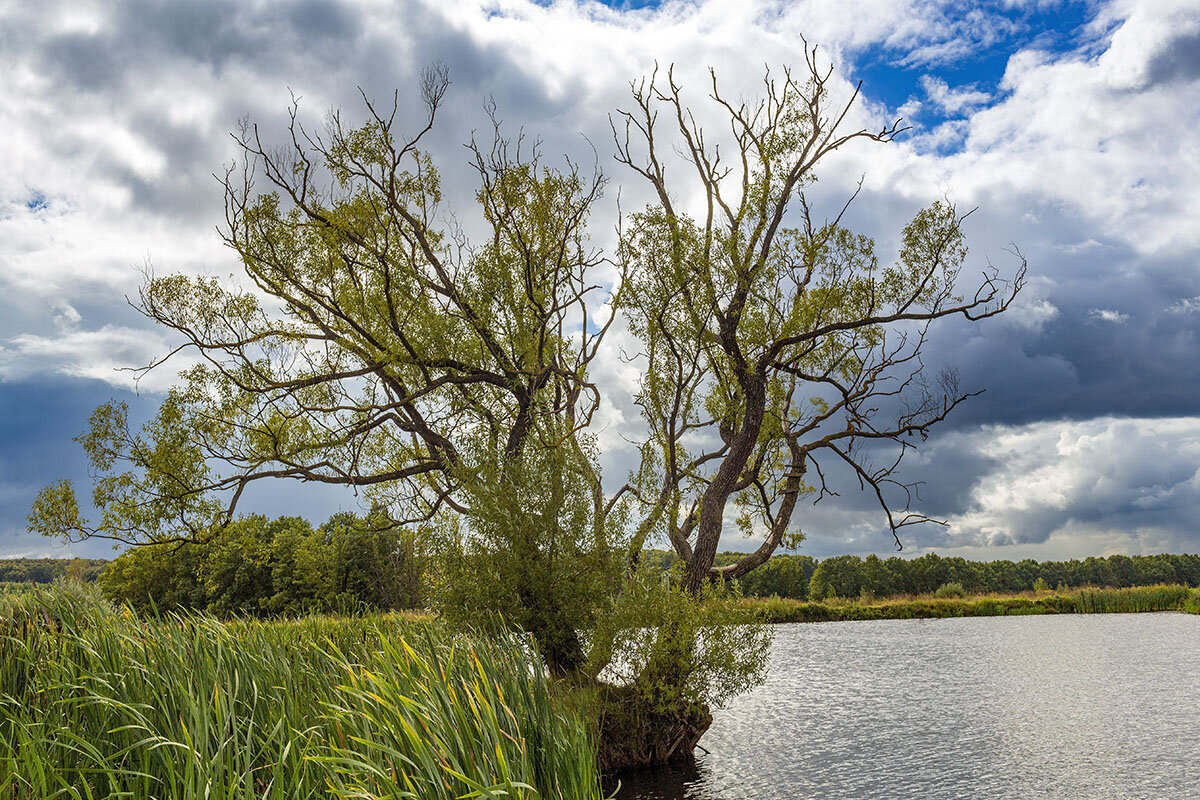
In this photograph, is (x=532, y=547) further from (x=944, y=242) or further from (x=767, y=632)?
(x=944, y=242)

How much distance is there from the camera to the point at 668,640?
14.5 m

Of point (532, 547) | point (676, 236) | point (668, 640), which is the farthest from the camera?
point (676, 236)

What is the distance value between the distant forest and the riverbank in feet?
12.3

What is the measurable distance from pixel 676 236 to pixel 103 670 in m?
16.2

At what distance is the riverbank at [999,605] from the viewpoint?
152ft

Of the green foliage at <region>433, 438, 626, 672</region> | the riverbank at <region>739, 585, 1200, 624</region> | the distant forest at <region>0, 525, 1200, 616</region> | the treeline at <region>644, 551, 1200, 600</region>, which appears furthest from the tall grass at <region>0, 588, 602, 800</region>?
the treeline at <region>644, 551, 1200, 600</region>

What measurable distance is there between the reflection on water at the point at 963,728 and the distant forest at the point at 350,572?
14.7 feet

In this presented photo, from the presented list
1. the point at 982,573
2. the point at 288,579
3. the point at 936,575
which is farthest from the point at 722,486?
the point at 982,573

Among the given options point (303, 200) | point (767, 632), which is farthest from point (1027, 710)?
point (303, 200)

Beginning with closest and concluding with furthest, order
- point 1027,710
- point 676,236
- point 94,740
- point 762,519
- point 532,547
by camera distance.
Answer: point 94,740 → point 532,547 → point 1027,710 → point 676,236 → point 762,519

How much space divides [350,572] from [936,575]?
5552 centimetres

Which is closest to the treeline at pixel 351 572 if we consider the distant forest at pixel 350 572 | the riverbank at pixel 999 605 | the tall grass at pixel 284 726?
the distant forest at pixel 350 572

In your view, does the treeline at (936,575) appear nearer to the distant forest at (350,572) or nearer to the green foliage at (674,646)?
the distant forest at (350,572)

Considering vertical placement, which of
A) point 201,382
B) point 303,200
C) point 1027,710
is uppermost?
point 303,200
